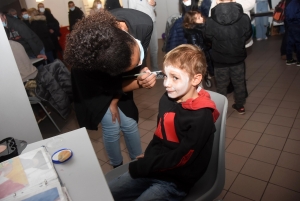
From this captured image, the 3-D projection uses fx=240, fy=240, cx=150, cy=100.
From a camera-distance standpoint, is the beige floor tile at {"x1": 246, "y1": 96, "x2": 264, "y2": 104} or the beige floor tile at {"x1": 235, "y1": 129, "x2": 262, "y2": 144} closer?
the beige floor tile at {"x1": 235, "y1": 129, "x2": 262, "y2": 144}

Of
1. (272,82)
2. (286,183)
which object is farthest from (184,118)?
(272,82)

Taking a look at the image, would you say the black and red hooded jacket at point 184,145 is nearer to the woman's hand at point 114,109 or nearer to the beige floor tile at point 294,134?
the woman's hand at point 114,109

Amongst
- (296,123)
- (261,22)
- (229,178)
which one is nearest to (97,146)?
(229,178)

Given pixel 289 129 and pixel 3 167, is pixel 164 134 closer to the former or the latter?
pixel 3 167

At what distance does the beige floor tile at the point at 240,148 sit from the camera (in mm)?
2070

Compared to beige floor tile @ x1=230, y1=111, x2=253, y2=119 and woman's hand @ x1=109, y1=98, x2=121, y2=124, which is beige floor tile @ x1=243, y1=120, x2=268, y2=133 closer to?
beige floor tile @ x1=230, y1=111, x2=253, y2=119

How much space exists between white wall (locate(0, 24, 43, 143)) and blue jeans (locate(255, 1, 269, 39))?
5.50 m

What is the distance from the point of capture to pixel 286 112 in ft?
8.50

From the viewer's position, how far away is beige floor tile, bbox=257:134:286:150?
209 cm

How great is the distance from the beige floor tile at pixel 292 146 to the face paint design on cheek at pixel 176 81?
1.40 metres

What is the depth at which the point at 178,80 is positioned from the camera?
1146 millimetres

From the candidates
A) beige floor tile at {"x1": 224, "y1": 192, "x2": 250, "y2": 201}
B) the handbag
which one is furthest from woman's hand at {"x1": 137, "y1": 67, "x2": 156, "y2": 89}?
beige floor tile at {"x1": 224, "y1": 192, "x2": 250, "y2": 201}

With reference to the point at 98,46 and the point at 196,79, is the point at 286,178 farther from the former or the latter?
the point at 98,46

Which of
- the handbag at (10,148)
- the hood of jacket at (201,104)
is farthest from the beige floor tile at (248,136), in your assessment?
the handbag at (10,148)
